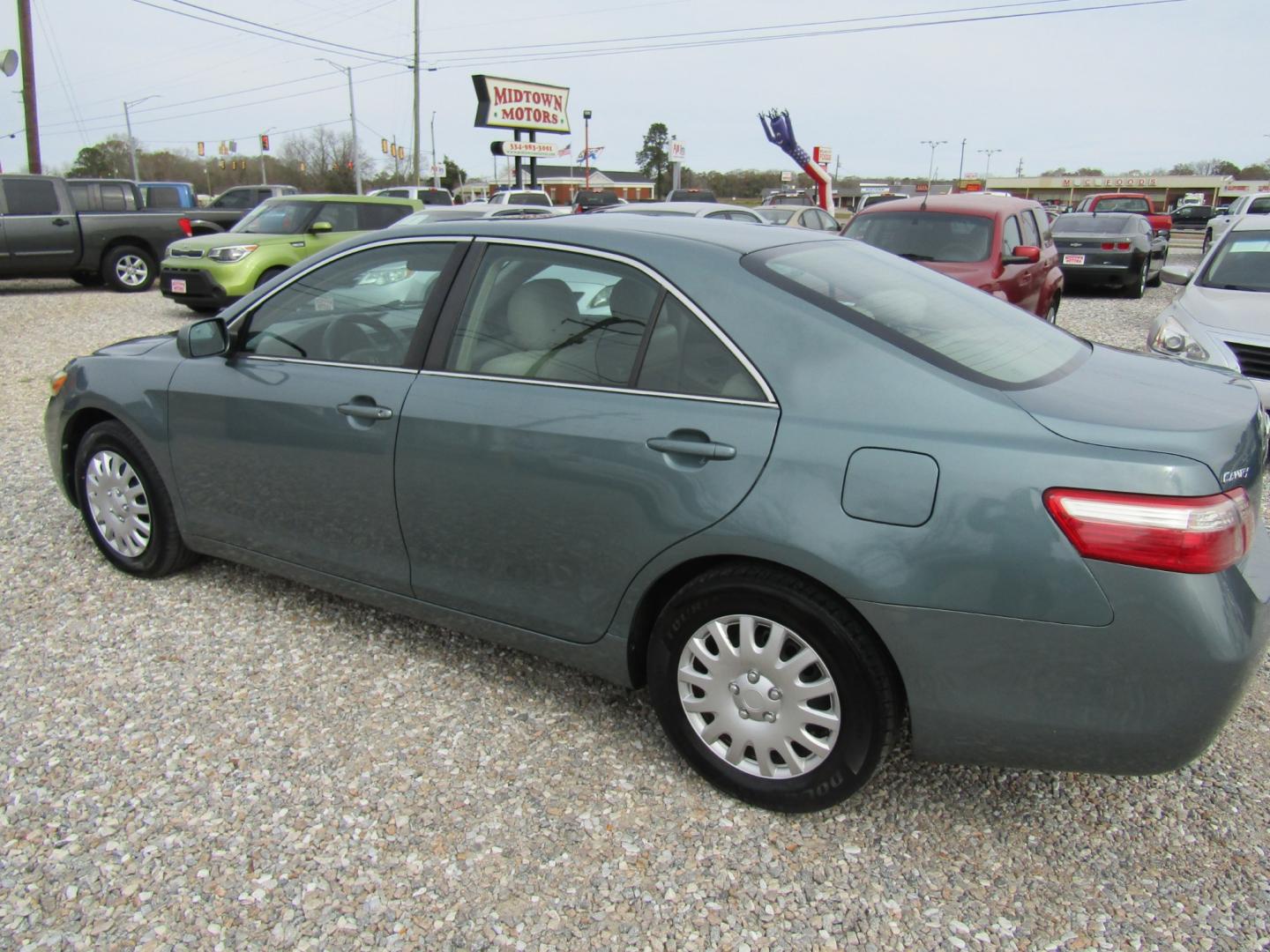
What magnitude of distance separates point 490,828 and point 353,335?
1.75 m

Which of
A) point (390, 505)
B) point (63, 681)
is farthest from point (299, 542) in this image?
point (63, 681)

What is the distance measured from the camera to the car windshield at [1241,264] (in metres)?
6.69

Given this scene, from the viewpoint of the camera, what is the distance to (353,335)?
3.25 metres

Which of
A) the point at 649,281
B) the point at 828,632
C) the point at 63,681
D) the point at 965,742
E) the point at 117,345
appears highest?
the point at 649,281

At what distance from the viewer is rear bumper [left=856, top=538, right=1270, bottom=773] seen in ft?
6.49

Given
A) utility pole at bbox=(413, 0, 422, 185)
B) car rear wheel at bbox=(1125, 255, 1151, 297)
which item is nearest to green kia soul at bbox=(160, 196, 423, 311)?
car rear wheel at bbox=(1125, 255, 1151, 297)

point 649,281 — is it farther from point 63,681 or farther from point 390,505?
point 63,681

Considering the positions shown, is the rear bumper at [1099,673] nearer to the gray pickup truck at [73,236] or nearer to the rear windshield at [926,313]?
the rear windshield at [926,313]

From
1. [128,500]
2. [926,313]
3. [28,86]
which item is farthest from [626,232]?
[28,86]

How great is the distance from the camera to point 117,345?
4125mm

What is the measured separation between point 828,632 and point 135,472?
3.02m

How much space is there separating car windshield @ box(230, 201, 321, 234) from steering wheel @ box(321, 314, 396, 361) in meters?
9.57

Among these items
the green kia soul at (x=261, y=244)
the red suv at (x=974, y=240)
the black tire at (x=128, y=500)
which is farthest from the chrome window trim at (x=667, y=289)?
the green kia soul at (x=261, y=244)

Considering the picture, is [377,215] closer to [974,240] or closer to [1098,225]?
[974,240]
